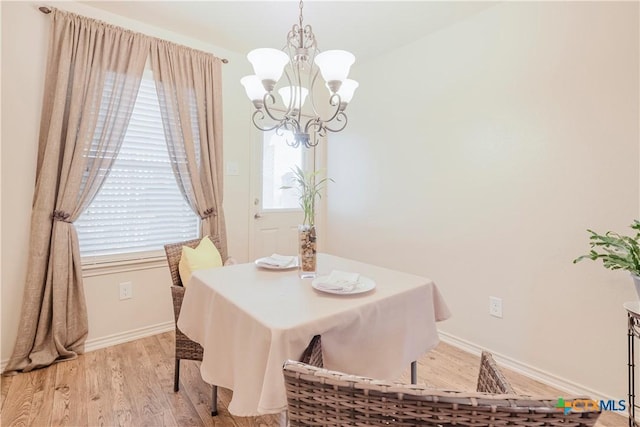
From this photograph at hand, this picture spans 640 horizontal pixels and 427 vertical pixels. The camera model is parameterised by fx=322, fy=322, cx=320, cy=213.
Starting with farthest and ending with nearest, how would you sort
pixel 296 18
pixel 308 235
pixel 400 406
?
pixel 296 18
pixel 308 235
pixel 400 406

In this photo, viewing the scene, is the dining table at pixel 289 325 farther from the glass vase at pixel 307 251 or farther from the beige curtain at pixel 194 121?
the beige curtain at pixel 194 121

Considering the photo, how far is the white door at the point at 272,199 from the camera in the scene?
3.32 meters

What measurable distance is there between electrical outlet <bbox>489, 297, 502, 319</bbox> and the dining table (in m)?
0.96

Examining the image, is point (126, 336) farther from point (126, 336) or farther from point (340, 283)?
point (340, 283)

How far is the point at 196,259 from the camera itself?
2.00m

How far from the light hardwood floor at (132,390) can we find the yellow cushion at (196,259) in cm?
68

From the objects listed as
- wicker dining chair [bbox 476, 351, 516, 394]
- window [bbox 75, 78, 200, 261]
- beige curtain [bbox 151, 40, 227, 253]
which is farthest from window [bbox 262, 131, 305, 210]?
wicker dining chair [bbox 476, 351, 516, 394]

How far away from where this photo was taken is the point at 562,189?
6.62 ft

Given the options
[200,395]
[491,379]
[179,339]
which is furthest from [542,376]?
[179,339]

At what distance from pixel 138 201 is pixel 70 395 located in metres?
1.40

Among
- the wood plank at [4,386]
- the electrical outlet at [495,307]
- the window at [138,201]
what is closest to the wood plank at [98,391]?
the wood plank at [4,386]

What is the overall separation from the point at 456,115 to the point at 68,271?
3.10 metres

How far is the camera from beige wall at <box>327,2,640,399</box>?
1.84m

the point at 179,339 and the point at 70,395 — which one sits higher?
the point at 179,339
